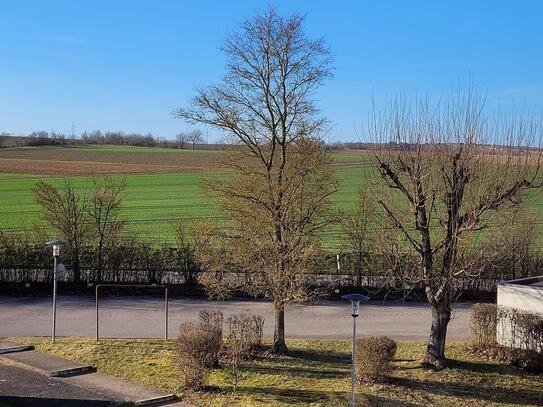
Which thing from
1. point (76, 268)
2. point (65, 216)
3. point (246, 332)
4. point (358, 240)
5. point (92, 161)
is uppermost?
point (92, 161)

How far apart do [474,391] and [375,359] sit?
1958 mm

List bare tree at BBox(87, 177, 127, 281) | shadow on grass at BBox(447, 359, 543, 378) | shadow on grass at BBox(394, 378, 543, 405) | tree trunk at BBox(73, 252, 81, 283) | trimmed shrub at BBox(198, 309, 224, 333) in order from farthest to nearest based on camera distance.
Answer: bare tree at BBox(87, 177, 127, 281) → tree trunk at BBox(73, 252, 81, 283) → trimmed shrub at BBox(198, 309, 224, 333) → shadow on grass at BBox(447, 359, 543, 378) → shadow on grass at BBox(394, 378, 543, 405)

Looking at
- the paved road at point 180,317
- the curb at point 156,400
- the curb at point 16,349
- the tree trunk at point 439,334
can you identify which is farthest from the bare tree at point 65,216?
the tree trunk at point 439,334

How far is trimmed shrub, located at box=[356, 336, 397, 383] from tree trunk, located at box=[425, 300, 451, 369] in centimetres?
146

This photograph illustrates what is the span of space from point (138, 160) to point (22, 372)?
73872 millimetres

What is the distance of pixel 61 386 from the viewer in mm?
13055

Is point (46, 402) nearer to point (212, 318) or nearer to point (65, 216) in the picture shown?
point (212, 318)

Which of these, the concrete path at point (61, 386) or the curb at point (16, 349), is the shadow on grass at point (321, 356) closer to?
the concrete path at point (61, 386)

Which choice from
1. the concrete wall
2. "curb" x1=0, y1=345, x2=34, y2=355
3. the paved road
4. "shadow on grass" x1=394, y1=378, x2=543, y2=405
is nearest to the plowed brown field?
the paved road

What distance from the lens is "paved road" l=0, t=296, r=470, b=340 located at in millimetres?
18125

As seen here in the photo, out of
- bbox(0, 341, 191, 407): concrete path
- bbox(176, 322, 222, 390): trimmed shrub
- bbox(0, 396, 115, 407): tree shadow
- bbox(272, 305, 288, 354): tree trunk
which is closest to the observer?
bbox(0, 396, 115, 407): tree shadow

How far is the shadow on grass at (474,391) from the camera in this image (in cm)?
1243

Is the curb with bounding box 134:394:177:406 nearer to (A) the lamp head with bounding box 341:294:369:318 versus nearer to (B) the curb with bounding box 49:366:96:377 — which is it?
(B) the curb with bounding box 49:366:96:377

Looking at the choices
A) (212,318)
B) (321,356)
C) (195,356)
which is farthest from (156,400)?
(321,356)
